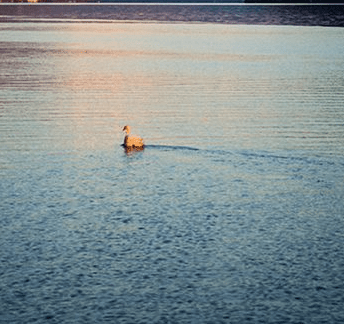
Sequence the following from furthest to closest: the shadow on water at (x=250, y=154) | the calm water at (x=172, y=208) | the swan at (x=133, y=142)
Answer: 1. the swan at (x=133, y=142)
2. the shadow on water at (x=250, y=154)
3. the calm water at (x=172, y=208)

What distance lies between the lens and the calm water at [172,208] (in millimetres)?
12008

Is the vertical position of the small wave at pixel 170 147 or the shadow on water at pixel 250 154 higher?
the small wave at pixel 170 147

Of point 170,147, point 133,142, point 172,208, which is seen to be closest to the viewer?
point 172,208

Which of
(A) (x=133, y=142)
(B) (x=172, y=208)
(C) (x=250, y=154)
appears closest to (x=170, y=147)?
(A) (x=133, y=142)

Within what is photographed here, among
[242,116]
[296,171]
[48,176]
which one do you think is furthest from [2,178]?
[242,116]

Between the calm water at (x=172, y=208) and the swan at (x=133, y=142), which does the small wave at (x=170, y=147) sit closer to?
the calm water at (x=172, y=208)

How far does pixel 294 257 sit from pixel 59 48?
60.0m

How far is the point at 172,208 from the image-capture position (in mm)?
Result: 16844

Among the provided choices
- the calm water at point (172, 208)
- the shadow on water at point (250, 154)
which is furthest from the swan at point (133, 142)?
the calm water at point (172, 208)

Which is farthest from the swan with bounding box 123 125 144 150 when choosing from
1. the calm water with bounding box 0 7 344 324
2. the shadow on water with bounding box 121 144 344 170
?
the calm water with bounding box 0 7 344 324

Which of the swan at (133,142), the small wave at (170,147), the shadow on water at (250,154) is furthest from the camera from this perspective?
the small wave at (170,147)

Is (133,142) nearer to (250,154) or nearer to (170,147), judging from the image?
(170,147)

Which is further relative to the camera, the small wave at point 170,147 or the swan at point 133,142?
the small wave at point 170,147

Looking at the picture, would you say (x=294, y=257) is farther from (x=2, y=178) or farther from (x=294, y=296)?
(x=2, y=178)
